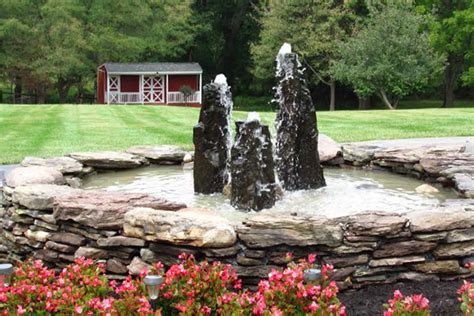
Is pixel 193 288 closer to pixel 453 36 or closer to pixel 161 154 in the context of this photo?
pixel 161 154

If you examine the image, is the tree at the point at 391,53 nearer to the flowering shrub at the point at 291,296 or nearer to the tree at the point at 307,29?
the tree at the point at 307,29

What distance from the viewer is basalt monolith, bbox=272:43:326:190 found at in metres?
8.26

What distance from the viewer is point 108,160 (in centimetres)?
960

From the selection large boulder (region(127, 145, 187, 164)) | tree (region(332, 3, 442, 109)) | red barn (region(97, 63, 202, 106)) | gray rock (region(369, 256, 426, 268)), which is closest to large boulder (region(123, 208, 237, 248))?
gray rock (region(369, 256, 426, 268))

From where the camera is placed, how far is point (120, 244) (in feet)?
18.5

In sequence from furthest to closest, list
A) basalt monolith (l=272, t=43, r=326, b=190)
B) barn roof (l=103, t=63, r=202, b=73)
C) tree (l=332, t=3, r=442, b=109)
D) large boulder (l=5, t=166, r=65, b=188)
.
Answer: barn roof (l=103, t=63, r=202, b=73) → tree (l=332, t=3, r=442, b=109) → basalt monolith (l=272, t=43, r=326, b=190) → large boulder (l=5, t=166, r=65, b=188)

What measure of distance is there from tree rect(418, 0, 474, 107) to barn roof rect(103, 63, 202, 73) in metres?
15.7

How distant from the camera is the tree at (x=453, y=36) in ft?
120

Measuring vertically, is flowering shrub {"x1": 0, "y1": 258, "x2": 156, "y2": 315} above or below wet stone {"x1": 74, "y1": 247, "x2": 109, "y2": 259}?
above

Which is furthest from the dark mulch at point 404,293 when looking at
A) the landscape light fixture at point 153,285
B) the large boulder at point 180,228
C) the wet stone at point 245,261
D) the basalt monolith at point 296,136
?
the basalt monolith at point 296,136

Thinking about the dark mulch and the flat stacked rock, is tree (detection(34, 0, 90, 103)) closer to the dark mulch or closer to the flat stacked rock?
the flat stacked rock

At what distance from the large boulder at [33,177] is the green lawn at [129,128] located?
4460 mm

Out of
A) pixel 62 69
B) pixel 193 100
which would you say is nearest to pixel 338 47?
pixel 193 100

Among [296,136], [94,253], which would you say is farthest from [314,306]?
[296,136]
